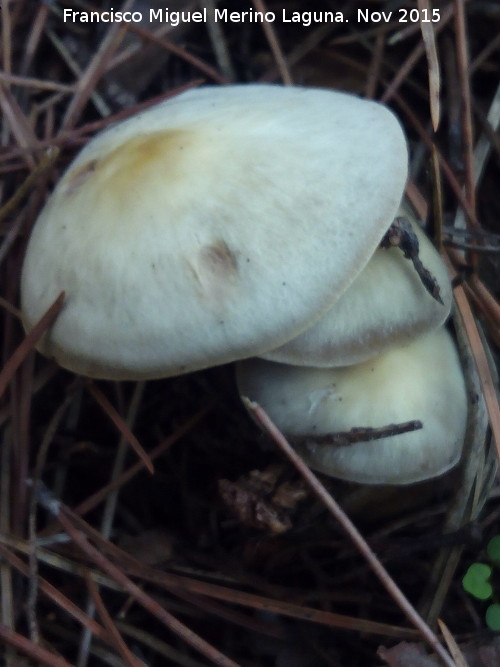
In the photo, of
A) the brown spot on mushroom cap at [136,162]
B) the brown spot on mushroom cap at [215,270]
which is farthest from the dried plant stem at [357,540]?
the brown spot on mushroom cap at [136,162]

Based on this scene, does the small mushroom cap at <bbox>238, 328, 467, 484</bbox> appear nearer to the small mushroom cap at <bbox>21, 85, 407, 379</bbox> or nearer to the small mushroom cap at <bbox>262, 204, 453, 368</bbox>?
the small mushroom cap at <bbox>262, 204, 453, 368</bbox>

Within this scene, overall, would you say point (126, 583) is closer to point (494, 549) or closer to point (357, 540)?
point (357, 540)

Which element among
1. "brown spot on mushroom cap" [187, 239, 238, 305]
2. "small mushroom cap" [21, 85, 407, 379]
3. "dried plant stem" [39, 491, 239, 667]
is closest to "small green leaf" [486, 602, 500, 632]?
"dried plant stem" [39, 491, 239, 667]

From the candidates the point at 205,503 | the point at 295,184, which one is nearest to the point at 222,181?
the point at 295,184

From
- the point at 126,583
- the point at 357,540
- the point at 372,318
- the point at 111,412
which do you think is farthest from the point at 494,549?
the point at 111,412

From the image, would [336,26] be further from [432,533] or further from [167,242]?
[432,533]

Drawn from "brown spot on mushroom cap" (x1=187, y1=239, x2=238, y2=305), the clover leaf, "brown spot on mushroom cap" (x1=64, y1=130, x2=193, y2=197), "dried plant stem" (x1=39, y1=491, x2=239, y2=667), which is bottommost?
the clover leaf
